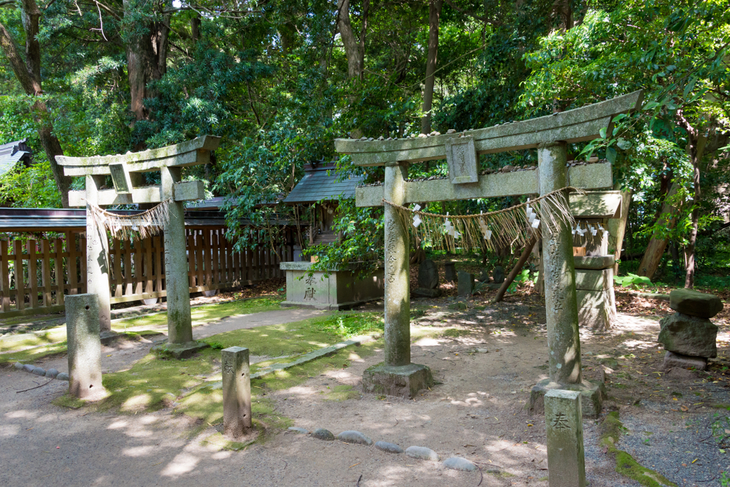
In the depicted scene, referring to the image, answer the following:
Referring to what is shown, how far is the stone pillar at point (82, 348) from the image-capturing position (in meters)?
5.57

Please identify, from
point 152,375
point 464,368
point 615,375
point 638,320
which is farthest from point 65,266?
point 638,320

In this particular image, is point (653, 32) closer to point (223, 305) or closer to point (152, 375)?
point (152, 375)

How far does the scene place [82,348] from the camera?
220 inches

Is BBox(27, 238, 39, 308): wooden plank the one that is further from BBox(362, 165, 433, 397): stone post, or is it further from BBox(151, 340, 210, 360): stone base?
BBox(362, 165, 433, 397): stone post

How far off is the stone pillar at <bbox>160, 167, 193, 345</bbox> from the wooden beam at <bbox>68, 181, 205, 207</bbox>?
0.67 ft

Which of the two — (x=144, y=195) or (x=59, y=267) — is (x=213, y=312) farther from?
(x=144, y=195)

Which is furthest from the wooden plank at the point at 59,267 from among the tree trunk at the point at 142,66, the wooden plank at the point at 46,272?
the tree trunk at the point at 142,66

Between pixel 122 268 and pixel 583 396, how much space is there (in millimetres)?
11970

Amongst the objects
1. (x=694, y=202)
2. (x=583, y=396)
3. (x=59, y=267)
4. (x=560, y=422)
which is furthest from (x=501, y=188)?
(x=59, y=267)

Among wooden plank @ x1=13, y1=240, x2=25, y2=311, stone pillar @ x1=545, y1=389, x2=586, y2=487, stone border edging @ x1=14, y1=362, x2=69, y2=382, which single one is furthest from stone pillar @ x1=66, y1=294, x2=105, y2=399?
wooden plank @ x1=13, y1=240, x2=25, y2=311

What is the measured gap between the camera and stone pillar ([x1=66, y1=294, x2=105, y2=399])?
5574 mm

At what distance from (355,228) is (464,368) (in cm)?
465

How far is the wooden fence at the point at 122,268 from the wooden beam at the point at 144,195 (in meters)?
3.44

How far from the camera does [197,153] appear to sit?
6.89 metres
